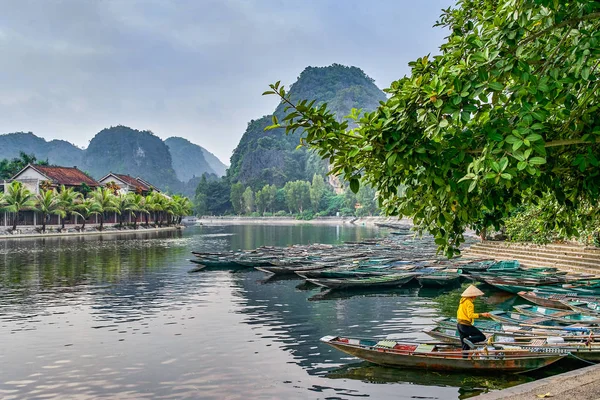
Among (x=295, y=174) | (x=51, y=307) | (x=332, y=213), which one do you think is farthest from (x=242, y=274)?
(x=295, y=174)

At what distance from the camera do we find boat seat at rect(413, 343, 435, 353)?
37.3ft

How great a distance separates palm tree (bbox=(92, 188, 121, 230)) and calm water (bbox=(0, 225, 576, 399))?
147 feet

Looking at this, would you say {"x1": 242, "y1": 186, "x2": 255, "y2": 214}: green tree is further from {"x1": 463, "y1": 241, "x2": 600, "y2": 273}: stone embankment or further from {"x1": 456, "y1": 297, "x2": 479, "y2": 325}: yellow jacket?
{"x1": 456, "y1": 297, "x2": 479, "y2": 325}: yellow jacket

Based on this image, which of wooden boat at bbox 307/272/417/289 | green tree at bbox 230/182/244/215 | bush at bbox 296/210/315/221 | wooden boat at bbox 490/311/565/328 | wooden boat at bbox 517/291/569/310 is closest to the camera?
wooden boat at bbox 490/311/565/328

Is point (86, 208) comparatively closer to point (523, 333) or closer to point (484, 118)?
point (523, 333)

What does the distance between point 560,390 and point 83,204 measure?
227 feet

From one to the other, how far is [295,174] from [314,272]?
171973mm

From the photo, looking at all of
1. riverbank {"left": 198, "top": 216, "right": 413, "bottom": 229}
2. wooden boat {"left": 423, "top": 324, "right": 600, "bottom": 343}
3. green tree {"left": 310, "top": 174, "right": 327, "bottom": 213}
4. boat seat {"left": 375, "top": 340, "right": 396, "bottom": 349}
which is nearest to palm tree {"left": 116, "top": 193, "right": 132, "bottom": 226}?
riverbank {"left": 198, "top": 216, "right": 413, "bottom": 229}

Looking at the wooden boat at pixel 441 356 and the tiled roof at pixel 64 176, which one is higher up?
the tiled roof at pixel 64 176

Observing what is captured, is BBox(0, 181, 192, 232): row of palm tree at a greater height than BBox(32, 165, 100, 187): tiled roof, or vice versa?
BBox(32, 165, 100, 187): tiled roof

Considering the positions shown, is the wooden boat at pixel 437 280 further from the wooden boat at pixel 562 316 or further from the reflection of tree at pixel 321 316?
the wooden boat at pixel 562 316

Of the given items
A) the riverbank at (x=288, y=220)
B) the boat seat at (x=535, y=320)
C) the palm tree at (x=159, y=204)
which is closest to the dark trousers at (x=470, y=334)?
the boat seat at (x=535, y=320)

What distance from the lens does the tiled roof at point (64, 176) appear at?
251 feet

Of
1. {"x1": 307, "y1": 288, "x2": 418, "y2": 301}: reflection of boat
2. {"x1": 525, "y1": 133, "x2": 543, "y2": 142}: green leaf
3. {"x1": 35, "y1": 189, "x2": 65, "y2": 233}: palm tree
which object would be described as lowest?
{"x1": 307, "y1": 288, "x2": 418, "y2": 301}: reflection of boat
